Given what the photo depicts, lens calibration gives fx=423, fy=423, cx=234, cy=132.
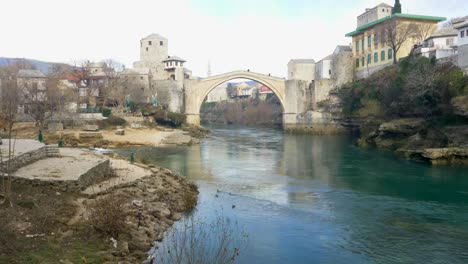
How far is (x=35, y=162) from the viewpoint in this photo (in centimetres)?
1235

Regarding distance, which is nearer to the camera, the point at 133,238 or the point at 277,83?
the point at 133,238

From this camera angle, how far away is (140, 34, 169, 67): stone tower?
49.7m

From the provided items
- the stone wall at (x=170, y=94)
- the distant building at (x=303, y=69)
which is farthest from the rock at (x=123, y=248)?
the distant building at (x=303, y=69)

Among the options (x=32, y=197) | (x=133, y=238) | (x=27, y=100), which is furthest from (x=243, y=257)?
(x=27, y=100)

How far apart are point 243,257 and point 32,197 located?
4.75 metres

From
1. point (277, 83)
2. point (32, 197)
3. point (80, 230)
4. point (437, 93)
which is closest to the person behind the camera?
point (80, 230)

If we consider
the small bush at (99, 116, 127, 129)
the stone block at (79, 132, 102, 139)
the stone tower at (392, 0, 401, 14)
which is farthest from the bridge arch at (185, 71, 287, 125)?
the stone block at (79, 132, 102, 139)

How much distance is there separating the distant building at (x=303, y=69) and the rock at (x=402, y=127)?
26962 millimetres

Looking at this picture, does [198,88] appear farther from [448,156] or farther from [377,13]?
[448,156]

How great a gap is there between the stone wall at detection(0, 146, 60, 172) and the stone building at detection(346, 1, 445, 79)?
29.0 meters

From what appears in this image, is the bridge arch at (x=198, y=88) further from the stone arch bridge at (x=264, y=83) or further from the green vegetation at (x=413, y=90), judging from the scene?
the green vegetation at (x=413, y=90)

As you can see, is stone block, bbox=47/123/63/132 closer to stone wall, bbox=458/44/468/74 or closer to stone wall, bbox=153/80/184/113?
stone wall, bbox=153/80/184/113

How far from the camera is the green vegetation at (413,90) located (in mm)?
22375

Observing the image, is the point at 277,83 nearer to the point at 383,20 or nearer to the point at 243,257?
the point at 383,20
